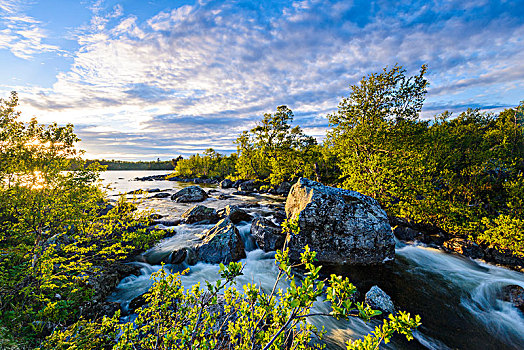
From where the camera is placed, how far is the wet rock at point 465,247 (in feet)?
38.7

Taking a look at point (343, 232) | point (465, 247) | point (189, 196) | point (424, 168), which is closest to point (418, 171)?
point (424, 168)

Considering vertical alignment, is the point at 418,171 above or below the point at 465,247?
above

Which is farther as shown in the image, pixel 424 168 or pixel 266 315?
pixel 424 168

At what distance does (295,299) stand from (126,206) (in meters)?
7.32

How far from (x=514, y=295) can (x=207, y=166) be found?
258 feet

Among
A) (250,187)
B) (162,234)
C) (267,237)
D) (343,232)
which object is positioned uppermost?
(162,234)

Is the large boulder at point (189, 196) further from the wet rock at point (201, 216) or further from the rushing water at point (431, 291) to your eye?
the rushing water at point (431, 291)

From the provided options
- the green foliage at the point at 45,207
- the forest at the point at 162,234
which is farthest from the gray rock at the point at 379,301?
the green foliage at the point at 45,207

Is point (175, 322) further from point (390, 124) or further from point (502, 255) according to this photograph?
point (390, 124)

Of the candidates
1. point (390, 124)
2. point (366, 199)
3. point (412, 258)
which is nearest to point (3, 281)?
point (366, 199)

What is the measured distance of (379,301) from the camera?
7527 mm

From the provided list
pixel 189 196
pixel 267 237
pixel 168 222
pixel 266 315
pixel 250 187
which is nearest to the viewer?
pixel 266 315

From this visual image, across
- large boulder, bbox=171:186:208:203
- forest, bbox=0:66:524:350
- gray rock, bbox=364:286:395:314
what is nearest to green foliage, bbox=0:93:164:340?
forest, bbox=0:66:524:350

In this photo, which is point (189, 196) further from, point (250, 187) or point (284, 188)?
point (284, 188)
